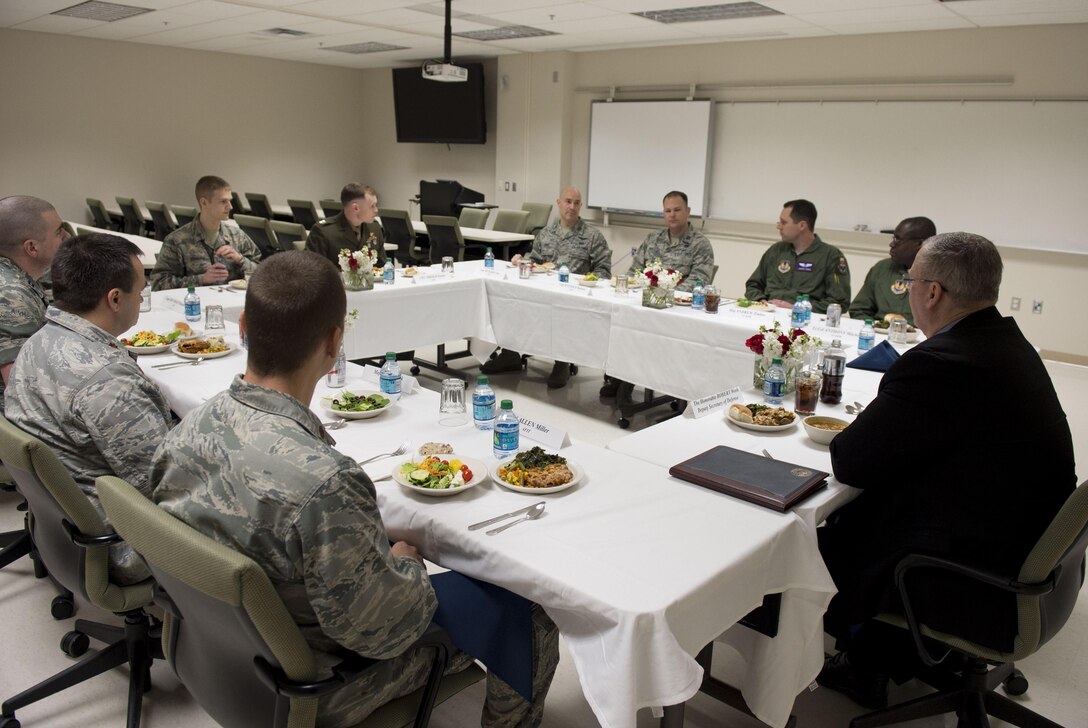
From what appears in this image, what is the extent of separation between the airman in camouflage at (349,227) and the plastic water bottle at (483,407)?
267 cm

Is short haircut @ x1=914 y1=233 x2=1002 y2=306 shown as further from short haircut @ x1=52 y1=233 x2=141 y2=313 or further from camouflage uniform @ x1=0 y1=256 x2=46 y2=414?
camouflage uniform @ x1=0 y1=256 x2=46 y2=414

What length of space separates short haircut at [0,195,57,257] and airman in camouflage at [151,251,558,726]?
167 centimetres

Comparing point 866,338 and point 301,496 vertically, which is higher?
point 301,496

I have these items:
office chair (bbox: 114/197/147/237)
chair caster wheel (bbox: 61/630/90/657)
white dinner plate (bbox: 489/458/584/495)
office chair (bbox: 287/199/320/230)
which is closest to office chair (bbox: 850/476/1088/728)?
white dinner plate (bbox: 489/458/584/495)

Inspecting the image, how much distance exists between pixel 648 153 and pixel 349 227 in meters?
4.23

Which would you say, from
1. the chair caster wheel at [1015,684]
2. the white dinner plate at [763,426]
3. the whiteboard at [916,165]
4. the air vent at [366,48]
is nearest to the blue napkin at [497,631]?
the white dinner plate at [763,426]

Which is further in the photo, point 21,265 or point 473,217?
point 473,217

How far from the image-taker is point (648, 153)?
320 inches

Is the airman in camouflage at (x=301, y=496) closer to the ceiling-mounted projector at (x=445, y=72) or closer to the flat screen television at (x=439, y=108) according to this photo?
the ceiling-mounted projector at (x=445, y=72)

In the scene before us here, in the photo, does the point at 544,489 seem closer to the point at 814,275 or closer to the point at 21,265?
the point at 21,265

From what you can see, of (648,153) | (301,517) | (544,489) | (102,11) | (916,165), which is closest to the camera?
(301,517)

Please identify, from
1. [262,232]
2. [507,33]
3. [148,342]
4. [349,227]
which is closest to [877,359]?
[148,342]

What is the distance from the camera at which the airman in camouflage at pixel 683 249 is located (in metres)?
4.93

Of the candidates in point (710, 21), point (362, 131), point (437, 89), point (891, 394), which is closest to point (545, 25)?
point (710, 21)
